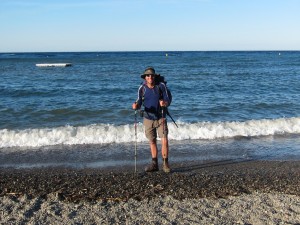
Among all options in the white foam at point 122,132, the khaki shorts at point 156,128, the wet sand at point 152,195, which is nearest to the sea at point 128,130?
the white foam at point 122,132

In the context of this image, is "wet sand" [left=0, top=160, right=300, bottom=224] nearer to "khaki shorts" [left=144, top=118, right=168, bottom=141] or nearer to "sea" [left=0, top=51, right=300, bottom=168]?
"khaki shorts" [left=144, top=118, right=168, bottom=141]

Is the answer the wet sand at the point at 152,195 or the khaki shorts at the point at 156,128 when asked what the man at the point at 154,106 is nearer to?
the khaki shorts at the point at 156,128

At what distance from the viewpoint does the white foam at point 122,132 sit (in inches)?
430

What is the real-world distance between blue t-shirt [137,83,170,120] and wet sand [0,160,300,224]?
1.18m

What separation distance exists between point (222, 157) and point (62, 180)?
12.9 ft

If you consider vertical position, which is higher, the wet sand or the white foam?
the wet sand

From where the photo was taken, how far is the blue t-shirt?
25.1 feet

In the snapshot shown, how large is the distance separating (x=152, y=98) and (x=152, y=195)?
2124 millimetres

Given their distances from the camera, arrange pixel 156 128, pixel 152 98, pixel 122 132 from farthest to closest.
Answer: pixel 122 132, pixel 156 128, pixel 152 98

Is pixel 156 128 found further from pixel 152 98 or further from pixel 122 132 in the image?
pixel 122 132

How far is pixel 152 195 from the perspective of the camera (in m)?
6.29

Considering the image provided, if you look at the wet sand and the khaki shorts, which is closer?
the wet sand

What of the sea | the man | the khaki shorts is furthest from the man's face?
the sea

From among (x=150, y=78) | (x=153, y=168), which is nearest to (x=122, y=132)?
(x=153, y=168)
